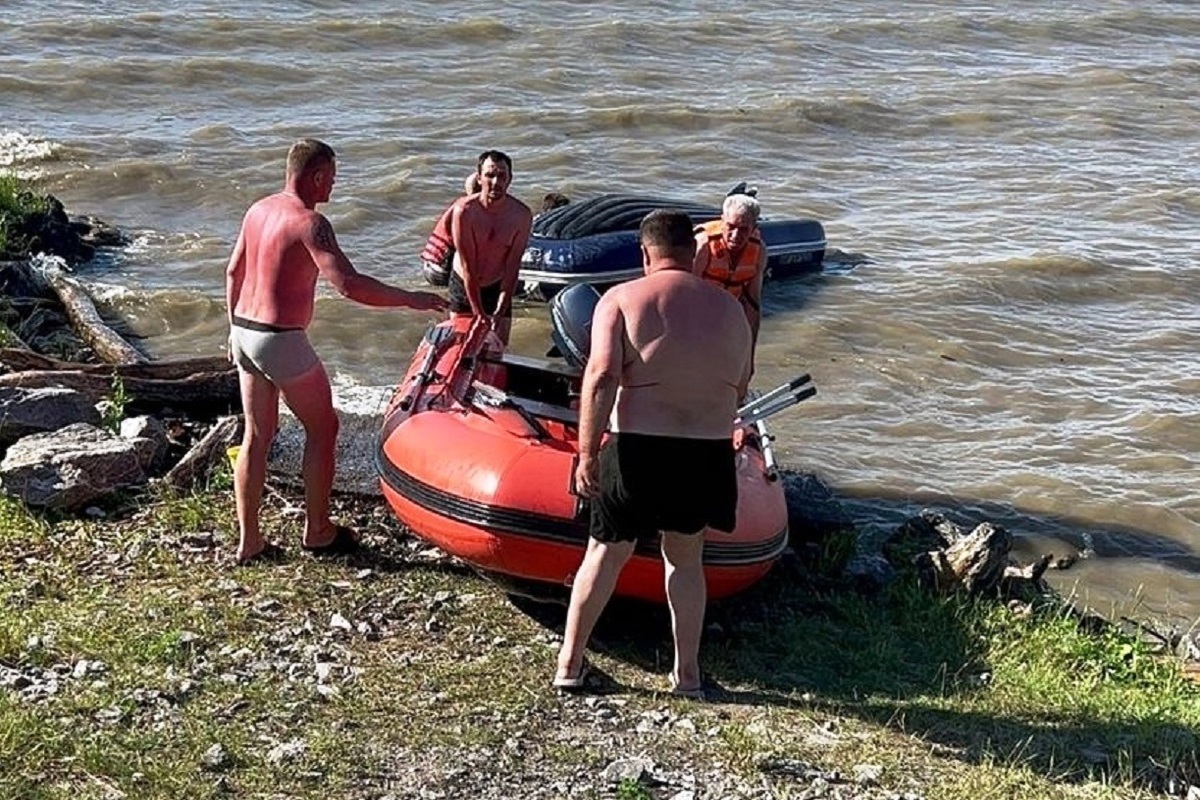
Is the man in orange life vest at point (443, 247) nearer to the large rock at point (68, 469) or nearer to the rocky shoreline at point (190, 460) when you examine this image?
the rocky shoreline at point (190, 460)

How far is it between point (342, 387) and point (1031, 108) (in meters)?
11.6

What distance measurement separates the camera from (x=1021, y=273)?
44.7 feet

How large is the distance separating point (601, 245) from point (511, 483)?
17.5 ft

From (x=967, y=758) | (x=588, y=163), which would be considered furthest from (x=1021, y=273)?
(x=967, y=758)

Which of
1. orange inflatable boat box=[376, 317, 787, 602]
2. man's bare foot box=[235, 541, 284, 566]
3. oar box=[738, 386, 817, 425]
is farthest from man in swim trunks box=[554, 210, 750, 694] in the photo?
man's bare foot box=[235, 541, 284, 566]

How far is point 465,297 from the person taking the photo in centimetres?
876

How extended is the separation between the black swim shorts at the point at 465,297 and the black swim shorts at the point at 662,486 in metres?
2.99

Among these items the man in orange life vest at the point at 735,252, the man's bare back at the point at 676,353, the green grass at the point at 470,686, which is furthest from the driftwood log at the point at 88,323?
the man's bare back at the point at 676,353

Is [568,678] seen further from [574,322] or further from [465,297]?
[465,297]

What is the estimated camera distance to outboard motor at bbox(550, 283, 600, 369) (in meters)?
7.32

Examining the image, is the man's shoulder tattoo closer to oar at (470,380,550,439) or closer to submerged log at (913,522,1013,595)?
oar at (470,380,550,439)

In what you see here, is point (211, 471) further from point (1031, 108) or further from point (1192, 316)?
point (1031, 108)

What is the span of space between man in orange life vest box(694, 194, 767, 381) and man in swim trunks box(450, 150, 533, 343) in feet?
3.45

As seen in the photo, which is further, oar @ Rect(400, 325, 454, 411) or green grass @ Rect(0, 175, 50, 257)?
green grass @ Rect(0, 175, 50, 257)
